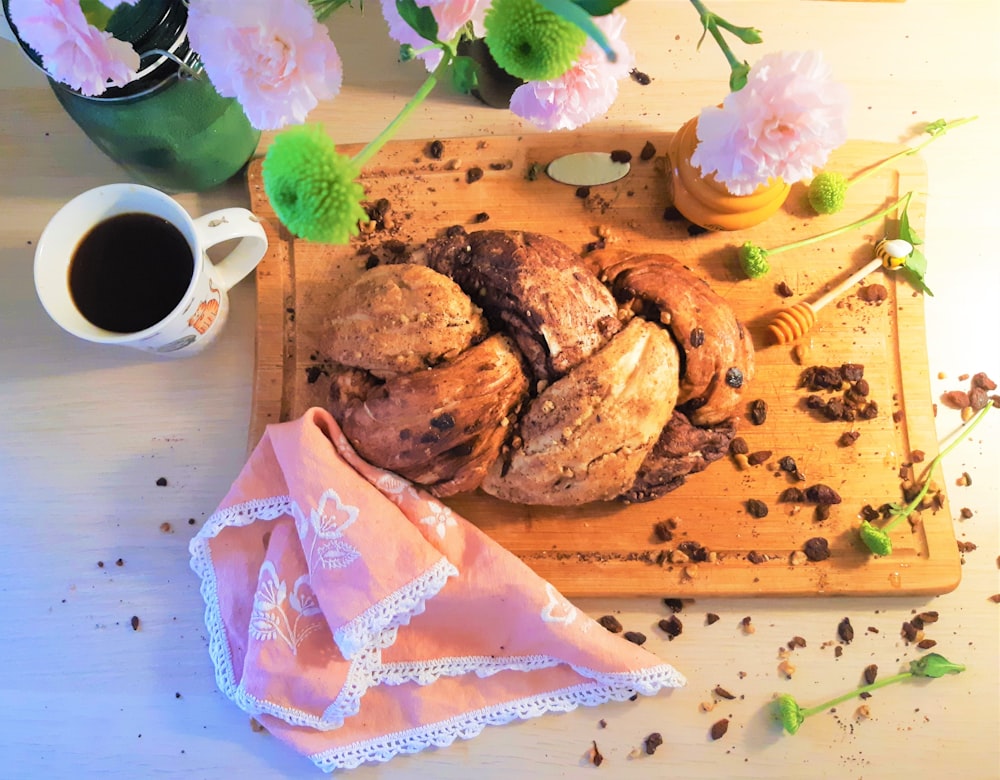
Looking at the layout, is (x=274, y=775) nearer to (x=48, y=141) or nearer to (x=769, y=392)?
(x=769, y=392)

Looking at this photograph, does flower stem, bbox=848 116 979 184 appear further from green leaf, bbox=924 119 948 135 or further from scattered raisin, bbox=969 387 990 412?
scattered raisin, bbox=969 387 990 412

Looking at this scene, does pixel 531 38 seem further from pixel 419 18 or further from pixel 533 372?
pixel 533 372

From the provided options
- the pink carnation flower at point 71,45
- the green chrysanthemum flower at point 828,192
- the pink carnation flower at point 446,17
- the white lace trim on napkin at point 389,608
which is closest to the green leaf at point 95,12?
the pink carnation flower at point 71,45

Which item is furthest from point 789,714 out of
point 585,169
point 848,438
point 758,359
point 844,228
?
point 585,169

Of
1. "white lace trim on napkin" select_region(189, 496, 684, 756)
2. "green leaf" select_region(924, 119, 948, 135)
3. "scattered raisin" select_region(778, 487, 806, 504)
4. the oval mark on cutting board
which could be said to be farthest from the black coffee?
"green leaf" select_region(924, 119, 948, 135)

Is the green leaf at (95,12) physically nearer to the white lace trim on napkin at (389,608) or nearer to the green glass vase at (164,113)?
the green glass vase at (164,113)

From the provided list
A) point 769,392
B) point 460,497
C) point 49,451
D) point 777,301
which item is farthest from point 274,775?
point 777,301
